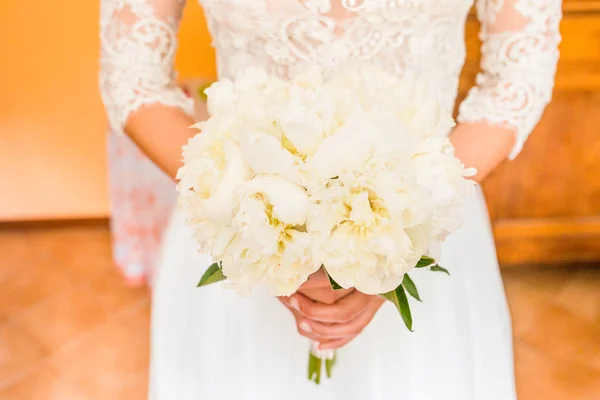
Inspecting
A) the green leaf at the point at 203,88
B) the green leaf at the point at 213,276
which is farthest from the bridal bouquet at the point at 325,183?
the green leaf at the point at 203,88

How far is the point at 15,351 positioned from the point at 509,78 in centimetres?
194

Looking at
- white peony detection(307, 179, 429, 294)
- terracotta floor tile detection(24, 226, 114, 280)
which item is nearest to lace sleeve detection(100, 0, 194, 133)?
white peony detection(307, 179, 429, 294)

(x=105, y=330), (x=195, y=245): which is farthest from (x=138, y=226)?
(x=195, y=245)

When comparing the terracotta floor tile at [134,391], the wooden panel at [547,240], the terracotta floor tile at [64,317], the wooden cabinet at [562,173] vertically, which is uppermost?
the wooden cabinet at [562,173]

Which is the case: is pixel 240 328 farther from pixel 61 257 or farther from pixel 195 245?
pixel 61 257

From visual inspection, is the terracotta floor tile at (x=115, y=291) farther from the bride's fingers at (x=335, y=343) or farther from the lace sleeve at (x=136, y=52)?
the bride's fingers at (x=335, y=343)

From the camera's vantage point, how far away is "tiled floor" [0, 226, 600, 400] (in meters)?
1.99

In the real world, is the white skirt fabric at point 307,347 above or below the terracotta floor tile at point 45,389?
above

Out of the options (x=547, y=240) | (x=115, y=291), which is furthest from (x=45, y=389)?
(x=547, y=240)

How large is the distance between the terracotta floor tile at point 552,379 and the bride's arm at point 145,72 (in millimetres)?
1508

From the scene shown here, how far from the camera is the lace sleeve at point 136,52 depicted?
3.06 ft

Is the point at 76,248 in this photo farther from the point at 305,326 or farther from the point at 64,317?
the point at 305,326

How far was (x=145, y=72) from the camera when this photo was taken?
0.96 metres

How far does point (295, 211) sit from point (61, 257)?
2.27m
